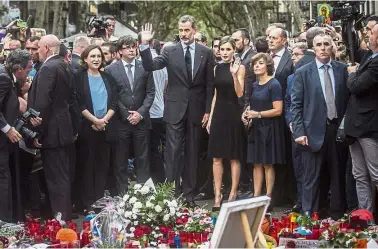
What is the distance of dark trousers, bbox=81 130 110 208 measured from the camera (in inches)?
601

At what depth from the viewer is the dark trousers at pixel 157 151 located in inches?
661

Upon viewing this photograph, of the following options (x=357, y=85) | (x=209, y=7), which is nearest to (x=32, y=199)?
(x=357, y=85)

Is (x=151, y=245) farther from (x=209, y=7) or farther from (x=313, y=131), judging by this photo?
(x=209, y=7)

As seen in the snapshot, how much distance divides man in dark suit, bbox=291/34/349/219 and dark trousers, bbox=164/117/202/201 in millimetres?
1977

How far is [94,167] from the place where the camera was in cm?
1536

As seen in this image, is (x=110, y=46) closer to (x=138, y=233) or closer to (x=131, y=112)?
(x=131, y=112)

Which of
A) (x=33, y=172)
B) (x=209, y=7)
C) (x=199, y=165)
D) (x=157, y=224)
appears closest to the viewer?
(x=157, y=224)

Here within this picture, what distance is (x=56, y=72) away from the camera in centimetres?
1380

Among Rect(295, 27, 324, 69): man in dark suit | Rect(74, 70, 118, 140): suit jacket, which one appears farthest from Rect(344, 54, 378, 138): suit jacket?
Rect(74, 70, 118, 140): suit jacket

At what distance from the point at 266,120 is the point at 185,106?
128cm

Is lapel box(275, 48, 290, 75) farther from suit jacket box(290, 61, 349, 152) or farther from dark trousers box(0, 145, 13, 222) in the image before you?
dark trousers box(0, 145, 13, 222)

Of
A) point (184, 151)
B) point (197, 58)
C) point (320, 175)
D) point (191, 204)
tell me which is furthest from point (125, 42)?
point (320, 175)

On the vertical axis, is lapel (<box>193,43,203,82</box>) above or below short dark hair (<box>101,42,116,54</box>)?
below

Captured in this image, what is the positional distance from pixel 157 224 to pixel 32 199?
3929 mm
